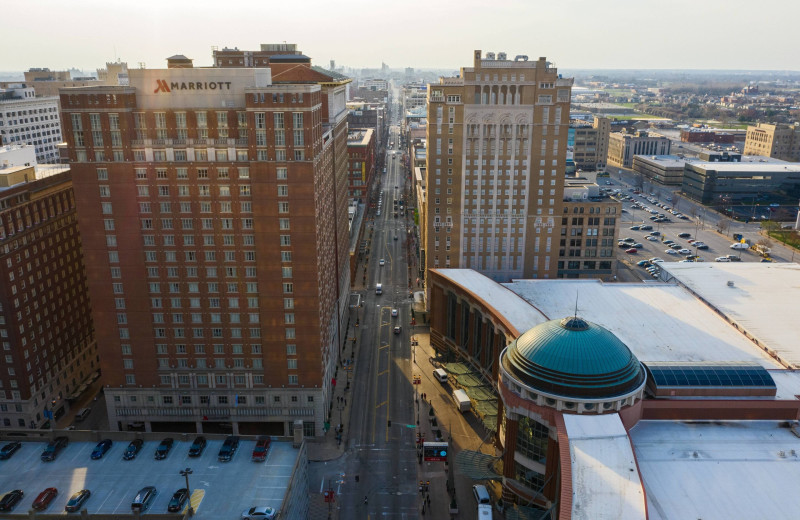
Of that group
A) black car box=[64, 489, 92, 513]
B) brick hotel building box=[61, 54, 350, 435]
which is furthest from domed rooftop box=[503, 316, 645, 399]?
black car box=[64, 489, 92, 513]

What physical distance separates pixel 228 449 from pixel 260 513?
528 inches

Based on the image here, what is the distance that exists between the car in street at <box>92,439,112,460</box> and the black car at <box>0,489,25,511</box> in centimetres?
884

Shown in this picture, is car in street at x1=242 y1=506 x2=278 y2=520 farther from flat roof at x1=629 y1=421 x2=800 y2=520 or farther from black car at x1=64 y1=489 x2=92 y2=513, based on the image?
flat roof at x1=629 y1=421 x2=800 y2=520

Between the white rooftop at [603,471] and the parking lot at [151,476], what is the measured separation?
32.6 m

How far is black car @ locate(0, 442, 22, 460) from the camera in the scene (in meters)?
73.4

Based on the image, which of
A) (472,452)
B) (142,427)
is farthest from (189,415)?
(472,452)

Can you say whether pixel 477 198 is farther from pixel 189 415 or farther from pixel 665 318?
pixel 189 415

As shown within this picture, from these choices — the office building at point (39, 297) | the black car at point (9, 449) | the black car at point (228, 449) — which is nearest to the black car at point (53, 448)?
the black car at point (9, 449)

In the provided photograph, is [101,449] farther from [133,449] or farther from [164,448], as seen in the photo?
[164,448]

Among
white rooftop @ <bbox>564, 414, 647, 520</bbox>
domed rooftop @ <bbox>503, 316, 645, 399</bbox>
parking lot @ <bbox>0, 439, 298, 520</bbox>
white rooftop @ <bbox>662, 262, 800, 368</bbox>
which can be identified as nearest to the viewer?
white rooftop @ <bbox>564, 414, 647, 520</bbox>

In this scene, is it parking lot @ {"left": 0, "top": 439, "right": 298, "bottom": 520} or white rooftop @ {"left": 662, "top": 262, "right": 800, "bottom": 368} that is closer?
parking lot @ {"left": 0, "top": 439, "right": 298, "bottom": 520}

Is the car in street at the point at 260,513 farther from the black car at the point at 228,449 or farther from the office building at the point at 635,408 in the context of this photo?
the office building at the point at 635,408

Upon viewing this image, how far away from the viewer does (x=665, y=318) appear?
353 feet

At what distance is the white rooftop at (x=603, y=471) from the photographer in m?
58.4
